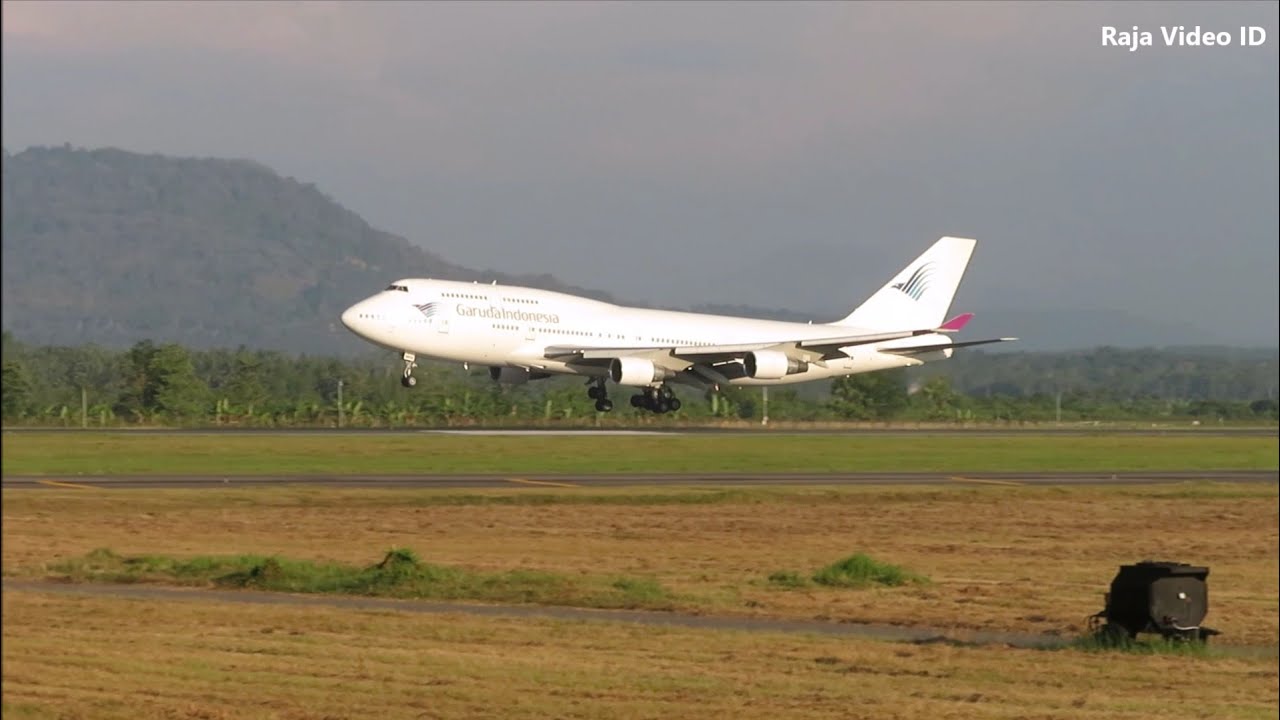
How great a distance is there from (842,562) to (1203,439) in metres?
51.4

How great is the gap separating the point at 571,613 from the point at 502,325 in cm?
3683

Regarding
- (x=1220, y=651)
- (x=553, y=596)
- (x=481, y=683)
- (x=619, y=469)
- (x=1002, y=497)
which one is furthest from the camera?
(x=619, y=469)

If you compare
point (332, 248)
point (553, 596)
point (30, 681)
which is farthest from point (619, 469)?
point (332, 248)

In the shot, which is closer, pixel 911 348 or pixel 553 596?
pixel 553 596

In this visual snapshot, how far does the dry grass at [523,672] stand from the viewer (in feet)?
69.7

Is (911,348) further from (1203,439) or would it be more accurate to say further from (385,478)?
(385,478)

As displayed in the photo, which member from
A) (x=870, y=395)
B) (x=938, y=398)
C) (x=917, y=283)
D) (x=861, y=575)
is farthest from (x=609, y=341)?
(x=938, y=398)

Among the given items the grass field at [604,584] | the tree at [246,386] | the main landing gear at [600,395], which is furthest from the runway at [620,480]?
the tree at [246,386]

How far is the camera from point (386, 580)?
32844 millimetres

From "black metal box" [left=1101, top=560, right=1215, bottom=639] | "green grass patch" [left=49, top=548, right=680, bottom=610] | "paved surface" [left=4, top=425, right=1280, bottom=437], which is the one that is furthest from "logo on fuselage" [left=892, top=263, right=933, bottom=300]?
"black metal box" [left=1101, top=560, right=1215, bottom=639]

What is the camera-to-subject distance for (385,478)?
51938 millimetres

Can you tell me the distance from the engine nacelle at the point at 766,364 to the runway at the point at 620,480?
15.0 meters

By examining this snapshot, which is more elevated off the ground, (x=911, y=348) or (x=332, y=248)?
(x=332, y=248)

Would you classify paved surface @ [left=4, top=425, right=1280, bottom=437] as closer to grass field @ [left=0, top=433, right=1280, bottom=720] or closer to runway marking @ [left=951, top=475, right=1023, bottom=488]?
grass field @ [left=0, top=433, right=1280, bottom=720]
